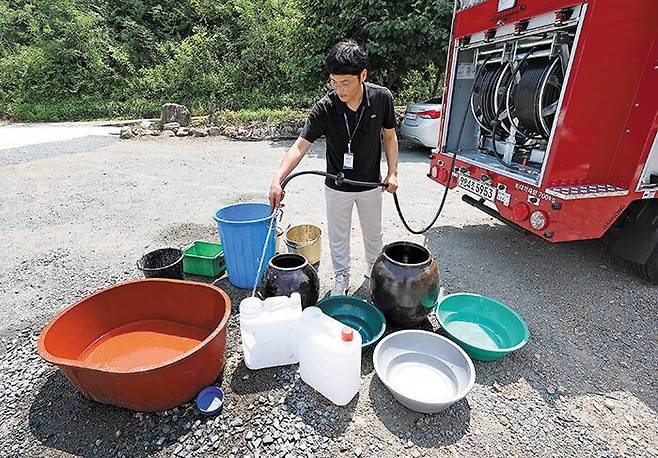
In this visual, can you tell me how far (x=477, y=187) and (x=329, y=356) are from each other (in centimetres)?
232

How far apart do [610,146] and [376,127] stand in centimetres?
169

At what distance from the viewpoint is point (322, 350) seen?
6.29 ft

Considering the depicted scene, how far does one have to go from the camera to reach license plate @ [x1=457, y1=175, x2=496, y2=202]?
3227mm

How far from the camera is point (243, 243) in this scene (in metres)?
2.75

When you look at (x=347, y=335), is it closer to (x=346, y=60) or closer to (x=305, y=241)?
(x=346, y=60)

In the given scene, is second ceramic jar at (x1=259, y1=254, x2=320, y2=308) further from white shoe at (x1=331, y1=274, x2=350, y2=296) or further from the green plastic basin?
white shoe at (x1=331, y1=274, x2=350, y2=296)

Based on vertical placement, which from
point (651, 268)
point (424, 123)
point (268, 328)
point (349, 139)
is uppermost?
point (349, 139)

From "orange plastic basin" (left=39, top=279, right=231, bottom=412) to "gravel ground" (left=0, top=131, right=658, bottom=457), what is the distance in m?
0.18

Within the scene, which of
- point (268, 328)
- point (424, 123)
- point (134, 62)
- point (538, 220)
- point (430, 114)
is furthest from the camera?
point (134, 62)

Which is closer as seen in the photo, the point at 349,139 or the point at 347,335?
the point at 347,335

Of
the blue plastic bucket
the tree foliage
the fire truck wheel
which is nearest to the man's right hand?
the blue plastic bucket

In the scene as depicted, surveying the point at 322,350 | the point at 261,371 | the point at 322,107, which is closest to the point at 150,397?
the point at 261,371

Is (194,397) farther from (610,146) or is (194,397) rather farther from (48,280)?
(610,146)

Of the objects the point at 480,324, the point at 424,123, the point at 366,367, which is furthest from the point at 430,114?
the point at 366,367
